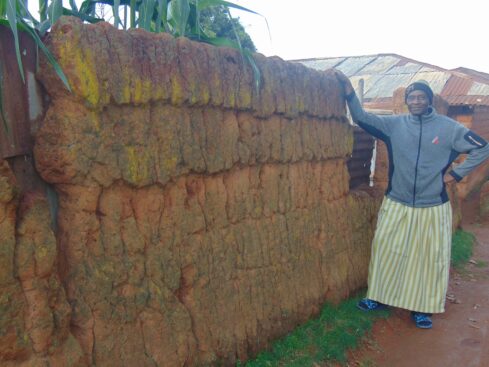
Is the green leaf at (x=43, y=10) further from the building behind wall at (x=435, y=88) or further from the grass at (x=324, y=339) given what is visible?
the building behind wall at (x=435, y=88)

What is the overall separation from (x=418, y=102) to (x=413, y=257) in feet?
4.15

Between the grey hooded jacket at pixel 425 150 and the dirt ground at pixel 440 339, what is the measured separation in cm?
105

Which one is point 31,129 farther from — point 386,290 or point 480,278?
point 480,278

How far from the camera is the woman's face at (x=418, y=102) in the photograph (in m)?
4.05

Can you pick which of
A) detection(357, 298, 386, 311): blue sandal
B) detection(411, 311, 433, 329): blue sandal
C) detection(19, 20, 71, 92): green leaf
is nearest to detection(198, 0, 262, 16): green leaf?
detection(19, 20, 71, 92): green leaf

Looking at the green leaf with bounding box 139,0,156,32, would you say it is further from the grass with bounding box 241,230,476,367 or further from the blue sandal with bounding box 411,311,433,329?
the blue sandal with bounding box 411,311,433,329

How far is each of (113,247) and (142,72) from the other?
31.5 inches

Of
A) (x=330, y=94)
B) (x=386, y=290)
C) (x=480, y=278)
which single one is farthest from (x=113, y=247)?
(x=480, y=278)

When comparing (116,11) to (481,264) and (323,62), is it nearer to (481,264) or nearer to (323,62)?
(481,264)

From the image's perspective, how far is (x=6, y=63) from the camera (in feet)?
6.22

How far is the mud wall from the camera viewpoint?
2037mm

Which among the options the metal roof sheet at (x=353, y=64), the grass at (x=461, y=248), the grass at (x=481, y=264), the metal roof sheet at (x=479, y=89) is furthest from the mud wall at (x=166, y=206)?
the metal roof sheet at (x=353, y=64)

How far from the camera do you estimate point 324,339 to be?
3.57 metres

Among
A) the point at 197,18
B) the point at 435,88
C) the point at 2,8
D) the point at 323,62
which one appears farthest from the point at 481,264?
the point at 323,62
